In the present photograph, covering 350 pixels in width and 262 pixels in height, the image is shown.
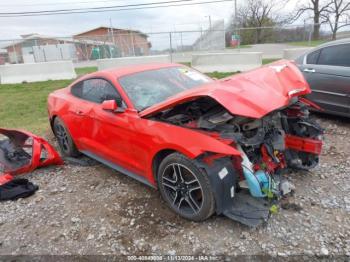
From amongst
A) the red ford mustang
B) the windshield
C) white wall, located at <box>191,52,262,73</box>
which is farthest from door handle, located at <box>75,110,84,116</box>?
white wall, located at <box>191,52,262,73</box>

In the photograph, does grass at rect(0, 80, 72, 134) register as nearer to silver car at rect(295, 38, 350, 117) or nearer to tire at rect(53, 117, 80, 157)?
tire at rect(53, 117, 80, 157)

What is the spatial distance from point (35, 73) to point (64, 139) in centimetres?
1049

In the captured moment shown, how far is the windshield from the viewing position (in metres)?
3.38

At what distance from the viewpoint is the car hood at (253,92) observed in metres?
2.46

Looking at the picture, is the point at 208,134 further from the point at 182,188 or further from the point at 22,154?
the point at 22,154

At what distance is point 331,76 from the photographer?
16.1 feet

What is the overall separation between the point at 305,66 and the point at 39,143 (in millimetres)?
4777

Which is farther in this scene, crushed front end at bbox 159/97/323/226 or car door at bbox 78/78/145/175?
car door at bbox 78/78/145/175

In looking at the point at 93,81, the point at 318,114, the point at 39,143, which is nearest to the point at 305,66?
the point at 318,114

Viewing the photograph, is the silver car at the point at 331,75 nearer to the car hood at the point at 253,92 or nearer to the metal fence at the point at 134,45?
the car hood at the point at 253,92

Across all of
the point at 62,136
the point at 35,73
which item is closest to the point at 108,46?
the point at 35,73

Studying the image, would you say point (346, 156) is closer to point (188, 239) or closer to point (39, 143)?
point (188, 239)

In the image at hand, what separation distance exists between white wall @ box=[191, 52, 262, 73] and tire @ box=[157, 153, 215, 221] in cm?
935

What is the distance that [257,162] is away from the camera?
9.25ft
